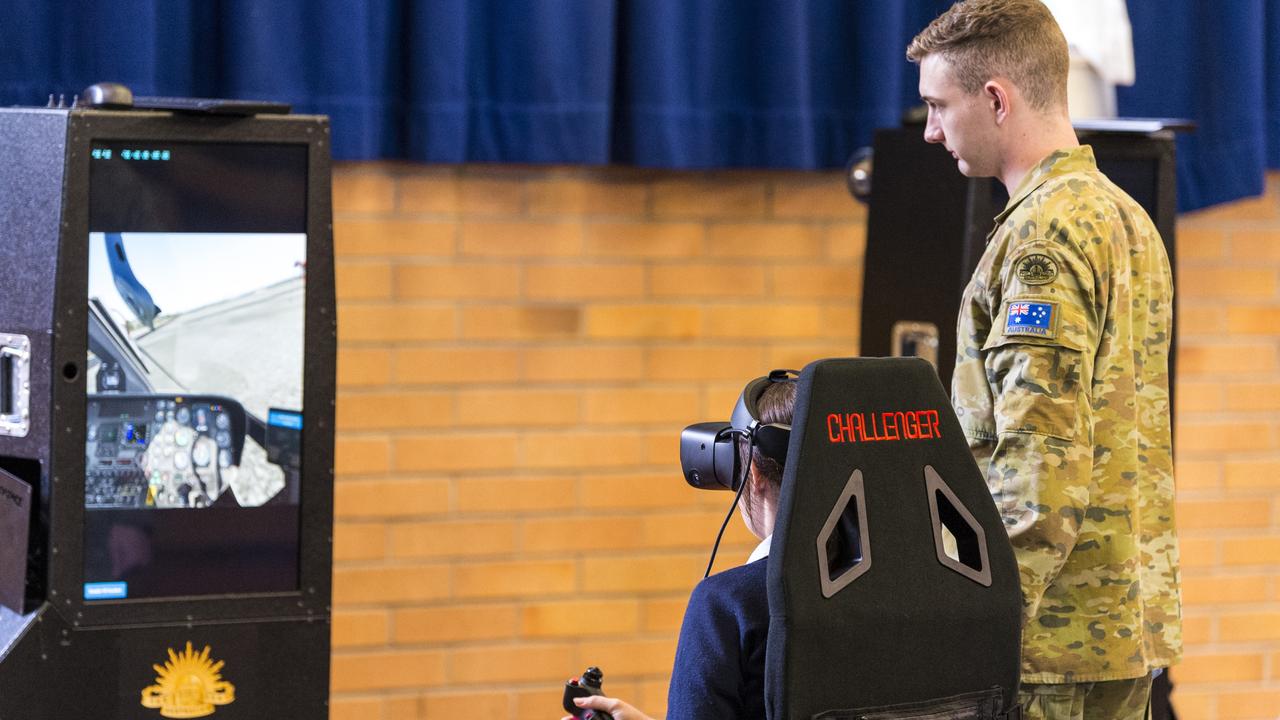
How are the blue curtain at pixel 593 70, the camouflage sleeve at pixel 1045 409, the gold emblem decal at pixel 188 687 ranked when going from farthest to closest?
1. the blue curtain at pixel 593 70
2. the gold emblem decal at pixel 188 687
3. the camouflage sleeve at pixel 1045 409

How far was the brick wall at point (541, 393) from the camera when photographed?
2.80m

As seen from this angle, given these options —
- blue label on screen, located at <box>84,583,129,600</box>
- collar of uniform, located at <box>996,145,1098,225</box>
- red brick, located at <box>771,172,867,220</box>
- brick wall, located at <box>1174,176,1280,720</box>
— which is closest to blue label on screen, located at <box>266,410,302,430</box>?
blue label on screen, located at <box>84,583,129,600</box>

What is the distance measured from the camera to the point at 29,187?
6.56ft

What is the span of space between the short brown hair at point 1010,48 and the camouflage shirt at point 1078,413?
10 cm

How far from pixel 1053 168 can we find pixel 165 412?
125 centimetres

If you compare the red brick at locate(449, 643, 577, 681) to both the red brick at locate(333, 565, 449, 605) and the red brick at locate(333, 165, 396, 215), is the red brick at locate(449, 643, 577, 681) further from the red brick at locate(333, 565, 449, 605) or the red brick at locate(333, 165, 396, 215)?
the red brick at locate(333, 165, 396, 215)

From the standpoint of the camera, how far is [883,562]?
1.37 meters

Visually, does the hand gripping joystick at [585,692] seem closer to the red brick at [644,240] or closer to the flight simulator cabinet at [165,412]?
the flight simulator cabinet at [165,412]

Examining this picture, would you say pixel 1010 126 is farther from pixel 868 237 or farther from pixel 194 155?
pixel 194 155

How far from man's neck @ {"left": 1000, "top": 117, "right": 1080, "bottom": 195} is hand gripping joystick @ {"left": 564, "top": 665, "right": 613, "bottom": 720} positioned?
35.2 inches

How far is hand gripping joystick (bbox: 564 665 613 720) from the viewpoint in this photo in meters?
1.53

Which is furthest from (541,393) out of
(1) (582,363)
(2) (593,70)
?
(2) (593,70)

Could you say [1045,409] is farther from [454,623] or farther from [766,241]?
[454,623]

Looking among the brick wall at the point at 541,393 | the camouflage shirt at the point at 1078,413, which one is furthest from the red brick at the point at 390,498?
the camouflage shirt at the point at 1078,413
